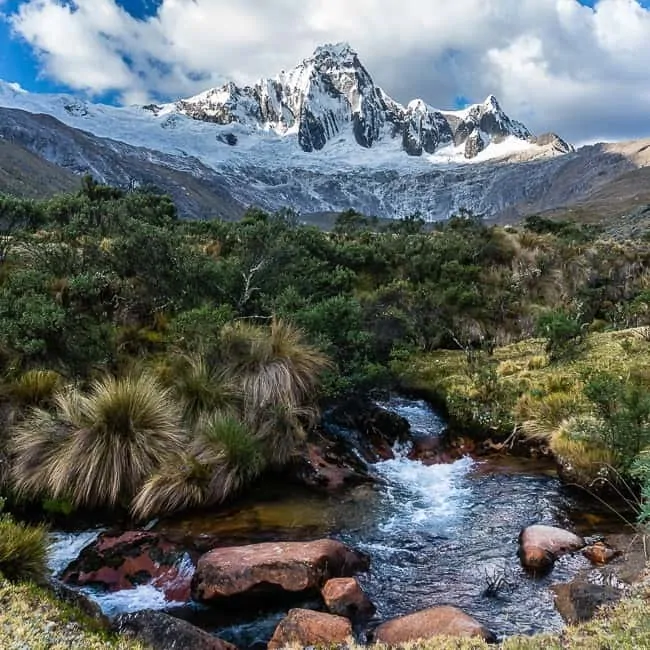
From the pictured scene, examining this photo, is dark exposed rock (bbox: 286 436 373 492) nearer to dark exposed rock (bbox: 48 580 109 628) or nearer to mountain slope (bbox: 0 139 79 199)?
dark exposed rock (bbox: 48 580 109 628)

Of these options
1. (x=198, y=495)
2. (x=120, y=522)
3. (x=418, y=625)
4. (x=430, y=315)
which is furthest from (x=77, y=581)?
(x=430, y=315)

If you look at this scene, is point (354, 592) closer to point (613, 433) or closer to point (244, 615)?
point (244, 615)

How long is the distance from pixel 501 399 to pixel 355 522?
5608mm

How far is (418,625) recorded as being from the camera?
5621 mm

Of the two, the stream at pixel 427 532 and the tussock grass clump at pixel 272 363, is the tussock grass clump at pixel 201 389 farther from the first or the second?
the stream at pixel 427 532

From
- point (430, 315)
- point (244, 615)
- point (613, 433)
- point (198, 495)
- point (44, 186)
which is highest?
point (44, 186)

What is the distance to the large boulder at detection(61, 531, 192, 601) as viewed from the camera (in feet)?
22.3

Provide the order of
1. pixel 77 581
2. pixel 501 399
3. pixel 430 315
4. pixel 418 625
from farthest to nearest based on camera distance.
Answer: pixel 430 315 → pixel 501 399 → pixel 77 581 → pixel 418 625

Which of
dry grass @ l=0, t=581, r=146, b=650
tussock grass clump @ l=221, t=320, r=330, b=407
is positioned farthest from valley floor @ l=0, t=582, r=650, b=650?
tussock grass clump @ l=221, t=320, r=330, b=407

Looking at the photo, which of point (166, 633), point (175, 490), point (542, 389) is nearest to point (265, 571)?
point (166, 633)

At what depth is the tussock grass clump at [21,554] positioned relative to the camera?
18.1 feet

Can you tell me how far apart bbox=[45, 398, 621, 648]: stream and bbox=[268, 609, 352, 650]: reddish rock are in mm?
421

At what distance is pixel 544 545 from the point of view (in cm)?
727

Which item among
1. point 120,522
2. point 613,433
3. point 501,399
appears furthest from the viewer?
point 501,399
